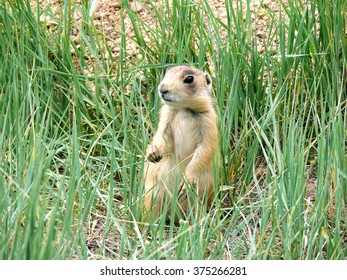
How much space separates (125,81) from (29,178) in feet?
6.87

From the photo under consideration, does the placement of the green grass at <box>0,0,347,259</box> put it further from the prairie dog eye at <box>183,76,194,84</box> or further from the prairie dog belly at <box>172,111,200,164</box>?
the prairie dog eye at <box>183,76,194,84</box>

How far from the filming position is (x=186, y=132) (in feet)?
19.2

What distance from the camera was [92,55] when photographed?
6.84 meters

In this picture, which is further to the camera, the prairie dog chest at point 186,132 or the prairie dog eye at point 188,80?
the prairie dog chest at point 186,132

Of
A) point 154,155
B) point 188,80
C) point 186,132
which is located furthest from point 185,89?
point 154,155

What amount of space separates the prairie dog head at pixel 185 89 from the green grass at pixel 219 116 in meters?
0.22

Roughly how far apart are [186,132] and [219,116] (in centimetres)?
27

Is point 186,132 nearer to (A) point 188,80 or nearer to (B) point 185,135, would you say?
(B) point 185,135

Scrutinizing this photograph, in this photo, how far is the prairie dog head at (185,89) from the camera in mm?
5566

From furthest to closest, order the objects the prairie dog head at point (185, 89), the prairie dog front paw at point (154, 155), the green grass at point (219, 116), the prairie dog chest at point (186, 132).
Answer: the prairie dog chest at point (186, 132) < the prairie dog front paw at point (154, 155) < the prairie dog head at point (185, 89) < the green grass at point (219, 116)

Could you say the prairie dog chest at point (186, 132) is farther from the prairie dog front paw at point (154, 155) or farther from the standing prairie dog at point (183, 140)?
the prairie dog front paw at point (154, 155)

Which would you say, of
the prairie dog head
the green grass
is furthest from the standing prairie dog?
the green grass

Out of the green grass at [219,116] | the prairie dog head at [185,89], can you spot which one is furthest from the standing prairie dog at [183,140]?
the green grass at [219,116]

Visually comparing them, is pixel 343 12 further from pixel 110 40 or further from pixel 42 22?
pixel 42 22
